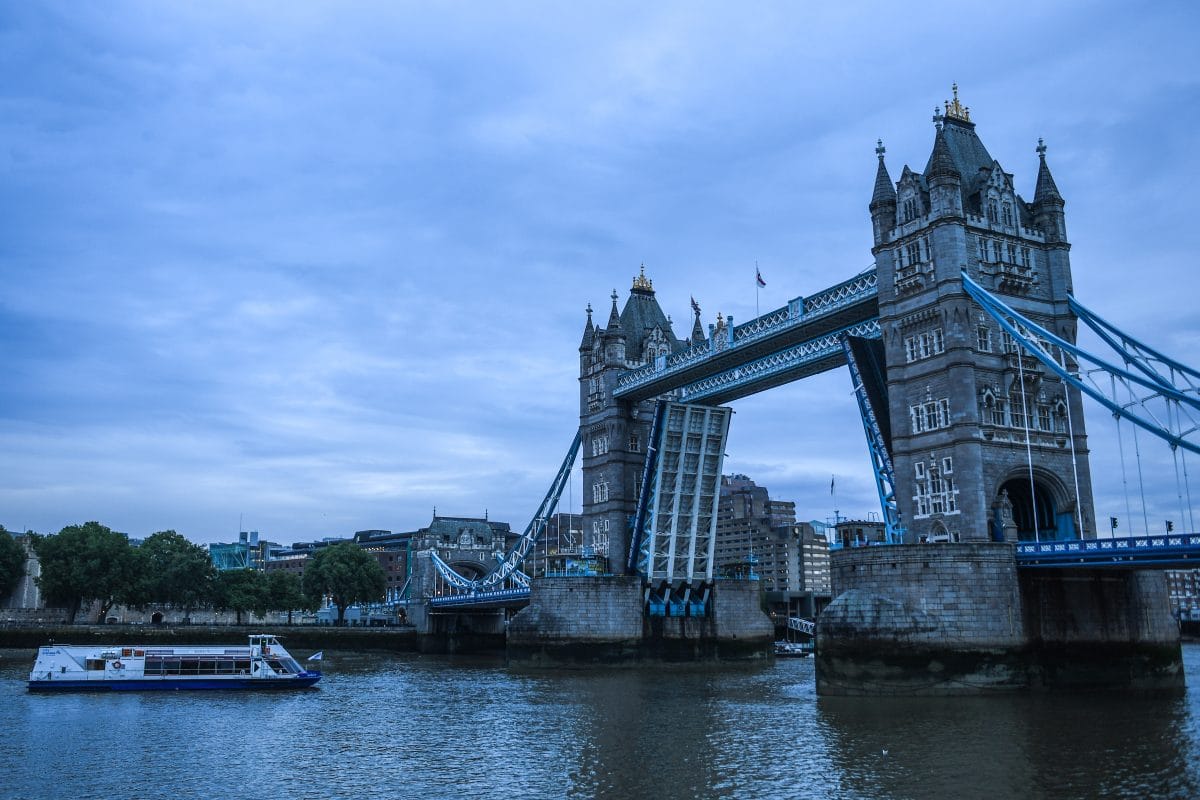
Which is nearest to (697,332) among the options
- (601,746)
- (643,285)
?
(643,285)

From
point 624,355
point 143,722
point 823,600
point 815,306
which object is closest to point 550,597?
point 624,355

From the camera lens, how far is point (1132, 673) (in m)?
44.0

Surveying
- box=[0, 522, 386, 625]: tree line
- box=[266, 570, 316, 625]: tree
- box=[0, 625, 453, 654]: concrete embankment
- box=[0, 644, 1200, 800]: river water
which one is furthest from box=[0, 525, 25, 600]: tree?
box=[0, 644, 1200, 800]: river water

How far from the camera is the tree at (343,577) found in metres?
114

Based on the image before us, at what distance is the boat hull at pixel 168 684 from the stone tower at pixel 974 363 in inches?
1281

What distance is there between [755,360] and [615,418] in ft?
52.3

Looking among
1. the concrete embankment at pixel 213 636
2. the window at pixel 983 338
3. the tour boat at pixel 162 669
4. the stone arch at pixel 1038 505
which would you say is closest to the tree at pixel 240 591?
the concrete embankment at pixel 213 636

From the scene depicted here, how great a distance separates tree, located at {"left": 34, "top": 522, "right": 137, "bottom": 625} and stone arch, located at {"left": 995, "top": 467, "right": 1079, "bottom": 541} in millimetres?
78851

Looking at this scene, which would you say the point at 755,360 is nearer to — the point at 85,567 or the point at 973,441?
the point at 973,441

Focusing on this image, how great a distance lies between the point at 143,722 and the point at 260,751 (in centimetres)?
983

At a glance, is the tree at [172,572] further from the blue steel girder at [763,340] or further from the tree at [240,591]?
the blue steel girder at [763,340]

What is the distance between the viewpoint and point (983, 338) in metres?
47.8

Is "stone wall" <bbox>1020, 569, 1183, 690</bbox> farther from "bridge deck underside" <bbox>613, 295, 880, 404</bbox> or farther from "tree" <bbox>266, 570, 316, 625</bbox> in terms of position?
"tree" <bbox>266, 570, 316, 625</bbox>

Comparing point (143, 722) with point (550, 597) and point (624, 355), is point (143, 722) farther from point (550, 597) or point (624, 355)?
point (624, 355)
